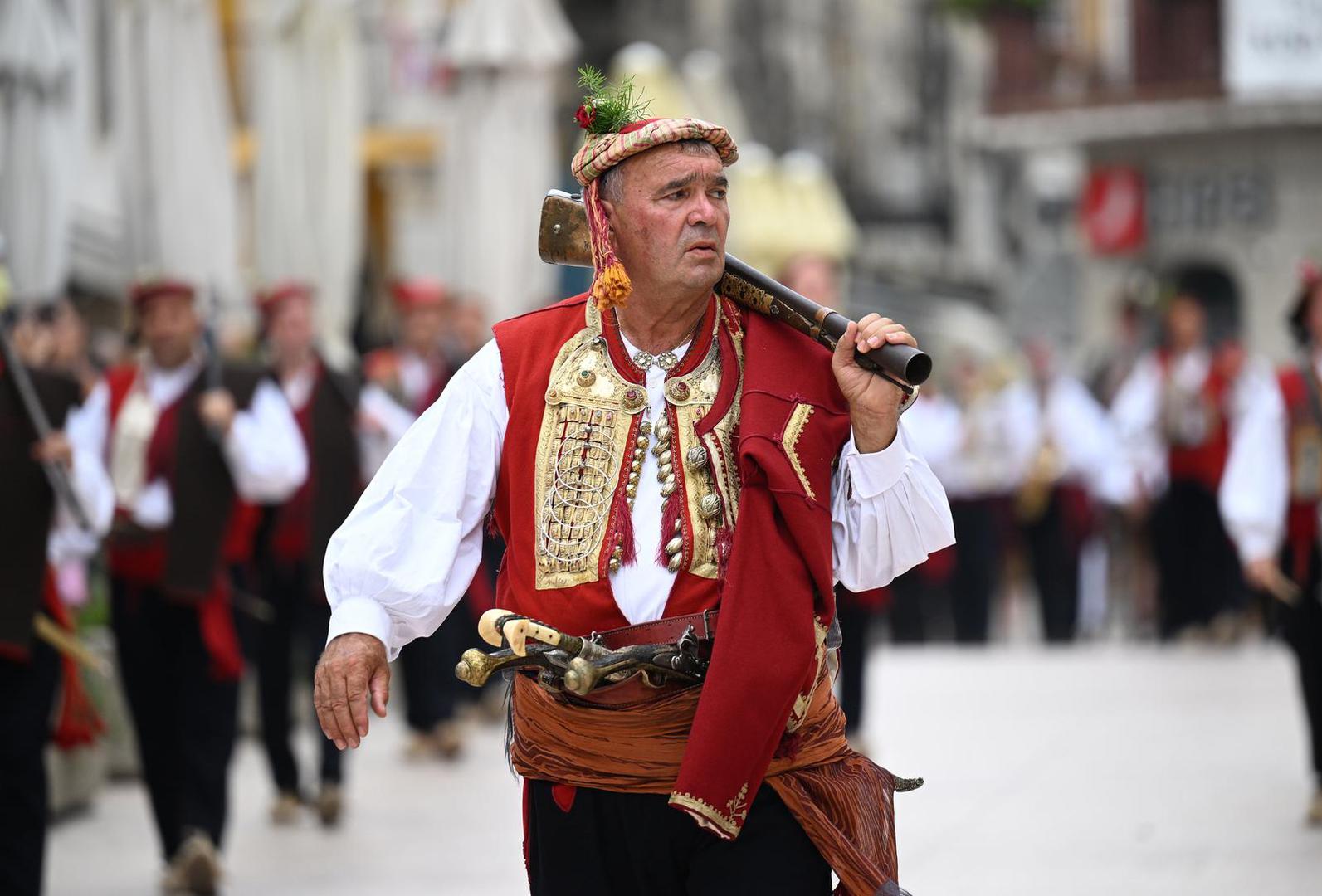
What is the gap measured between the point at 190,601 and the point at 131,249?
12.0 feet

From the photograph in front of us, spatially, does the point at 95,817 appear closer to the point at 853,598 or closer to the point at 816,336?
the point at 853,598

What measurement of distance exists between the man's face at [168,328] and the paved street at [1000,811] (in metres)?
1.94

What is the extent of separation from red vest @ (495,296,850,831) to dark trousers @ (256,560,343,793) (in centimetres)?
485

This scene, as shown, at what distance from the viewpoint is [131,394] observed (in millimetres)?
7609

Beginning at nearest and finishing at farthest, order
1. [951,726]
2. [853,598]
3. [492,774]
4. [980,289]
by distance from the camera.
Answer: [853,598]
[492,774]
[951,726]
[980,289]

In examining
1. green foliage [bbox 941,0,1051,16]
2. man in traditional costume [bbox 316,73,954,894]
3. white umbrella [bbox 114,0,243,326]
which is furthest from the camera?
green foliage [bbox 941,0,1051,16]

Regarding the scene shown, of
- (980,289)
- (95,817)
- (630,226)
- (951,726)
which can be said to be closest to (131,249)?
(95,817)

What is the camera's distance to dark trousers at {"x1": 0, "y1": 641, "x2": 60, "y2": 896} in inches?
226

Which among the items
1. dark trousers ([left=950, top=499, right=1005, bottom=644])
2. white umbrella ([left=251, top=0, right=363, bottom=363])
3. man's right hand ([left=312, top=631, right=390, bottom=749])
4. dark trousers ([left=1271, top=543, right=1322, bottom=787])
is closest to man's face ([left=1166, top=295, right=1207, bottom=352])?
dark trousers ([left=950, top=499, right=1005, bottom=644])

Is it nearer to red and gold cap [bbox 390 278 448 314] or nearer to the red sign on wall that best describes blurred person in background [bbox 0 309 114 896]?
red and gold cap [bbox 390 278 448 314]

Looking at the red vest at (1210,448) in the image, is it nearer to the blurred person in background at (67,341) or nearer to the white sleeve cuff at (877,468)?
the blurred person in background at (67,341)

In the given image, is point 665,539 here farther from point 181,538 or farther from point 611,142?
point 181,538

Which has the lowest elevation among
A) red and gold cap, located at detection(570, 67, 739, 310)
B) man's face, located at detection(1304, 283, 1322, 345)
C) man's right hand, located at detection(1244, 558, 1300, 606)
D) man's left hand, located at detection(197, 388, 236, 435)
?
man's right hand, located at detection(1244, 558, 1300, 606)

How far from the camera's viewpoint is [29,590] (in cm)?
603
